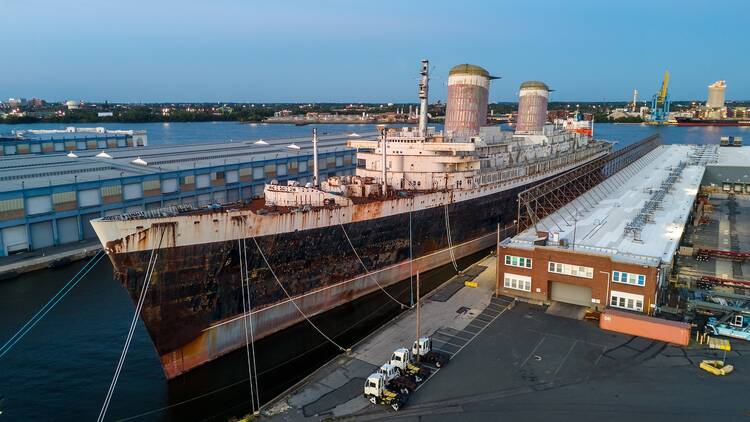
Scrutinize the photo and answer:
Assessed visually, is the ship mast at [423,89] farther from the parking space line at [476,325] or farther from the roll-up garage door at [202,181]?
the roll-up garage door at [202,181]

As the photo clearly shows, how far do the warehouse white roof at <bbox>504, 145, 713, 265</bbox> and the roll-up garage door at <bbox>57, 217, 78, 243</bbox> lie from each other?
1247 inches

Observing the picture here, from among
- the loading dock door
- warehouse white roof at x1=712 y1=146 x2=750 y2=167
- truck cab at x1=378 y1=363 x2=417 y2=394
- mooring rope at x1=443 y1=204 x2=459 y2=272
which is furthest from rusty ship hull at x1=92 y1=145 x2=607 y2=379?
warehouse white roof at x1=712 y1=146 x2=750 y2=167

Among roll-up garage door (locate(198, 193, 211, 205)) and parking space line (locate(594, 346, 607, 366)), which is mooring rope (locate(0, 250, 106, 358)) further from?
parking space line (locate(594, 346, 607, 366))

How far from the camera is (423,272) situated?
32188mm

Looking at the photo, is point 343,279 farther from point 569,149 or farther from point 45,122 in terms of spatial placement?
point 45,122

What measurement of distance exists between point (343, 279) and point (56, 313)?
15.2 m

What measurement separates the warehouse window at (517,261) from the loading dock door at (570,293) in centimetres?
152

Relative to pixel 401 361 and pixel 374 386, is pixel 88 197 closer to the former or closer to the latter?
pixel 401 361

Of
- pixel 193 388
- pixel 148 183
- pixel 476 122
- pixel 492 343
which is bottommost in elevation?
pixel 193 388

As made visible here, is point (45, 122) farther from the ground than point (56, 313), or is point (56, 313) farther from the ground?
point (45, 122)

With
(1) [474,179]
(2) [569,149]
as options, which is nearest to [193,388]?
(1) [474,179]

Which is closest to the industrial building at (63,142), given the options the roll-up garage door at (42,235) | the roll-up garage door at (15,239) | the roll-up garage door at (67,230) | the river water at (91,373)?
the roll-up garage door at (67,230)

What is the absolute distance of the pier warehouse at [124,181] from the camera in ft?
113

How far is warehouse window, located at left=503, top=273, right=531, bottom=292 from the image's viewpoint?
82.6ft
